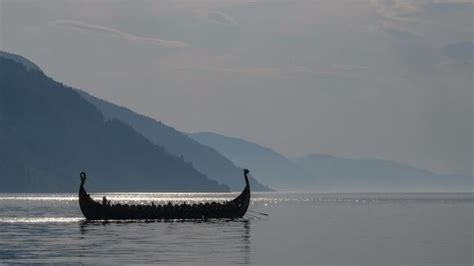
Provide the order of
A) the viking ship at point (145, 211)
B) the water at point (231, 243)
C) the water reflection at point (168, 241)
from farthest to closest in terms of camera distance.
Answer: the viking ship at point (145, 211)
the water reflection at point (168, 241)
the water at point (231, 243)

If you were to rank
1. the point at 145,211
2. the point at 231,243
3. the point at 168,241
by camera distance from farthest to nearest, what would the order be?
1. the point at 145,211
2. the point at 168,241
3. the point at 231,243

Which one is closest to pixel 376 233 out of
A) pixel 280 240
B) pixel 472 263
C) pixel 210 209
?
pixel 280 240

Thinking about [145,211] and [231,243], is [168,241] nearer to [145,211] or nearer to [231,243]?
[231,243]

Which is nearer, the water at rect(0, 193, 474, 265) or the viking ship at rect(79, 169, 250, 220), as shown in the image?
the water at rect(0, 193, 474, 265)

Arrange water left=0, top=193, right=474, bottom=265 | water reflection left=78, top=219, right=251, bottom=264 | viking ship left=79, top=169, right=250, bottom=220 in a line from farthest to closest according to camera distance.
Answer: viking ship left=79, top=169, right=250, bottom=220 → water reflection left=78, top=219, right=251, bottom=264 → water left=0, top=193, right=474, bottom=265

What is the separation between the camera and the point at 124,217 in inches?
5098

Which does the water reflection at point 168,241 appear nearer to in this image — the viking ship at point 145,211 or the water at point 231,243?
the water at point 231,243

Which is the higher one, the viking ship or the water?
the viking ship

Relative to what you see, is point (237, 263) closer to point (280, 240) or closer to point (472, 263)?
point (472, 263)

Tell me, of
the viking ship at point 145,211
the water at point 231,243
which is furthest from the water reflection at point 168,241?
the viking ship at point 145,211

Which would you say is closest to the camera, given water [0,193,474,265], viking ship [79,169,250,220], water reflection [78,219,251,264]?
water [0,193,474,265]

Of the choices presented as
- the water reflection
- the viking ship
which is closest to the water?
the water reflection

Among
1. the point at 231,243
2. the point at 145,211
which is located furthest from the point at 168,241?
the point at 145,211

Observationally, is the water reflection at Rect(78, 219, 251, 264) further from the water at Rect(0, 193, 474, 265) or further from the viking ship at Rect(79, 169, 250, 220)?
the viking ship at Rect(79, 169, 250, 220)
